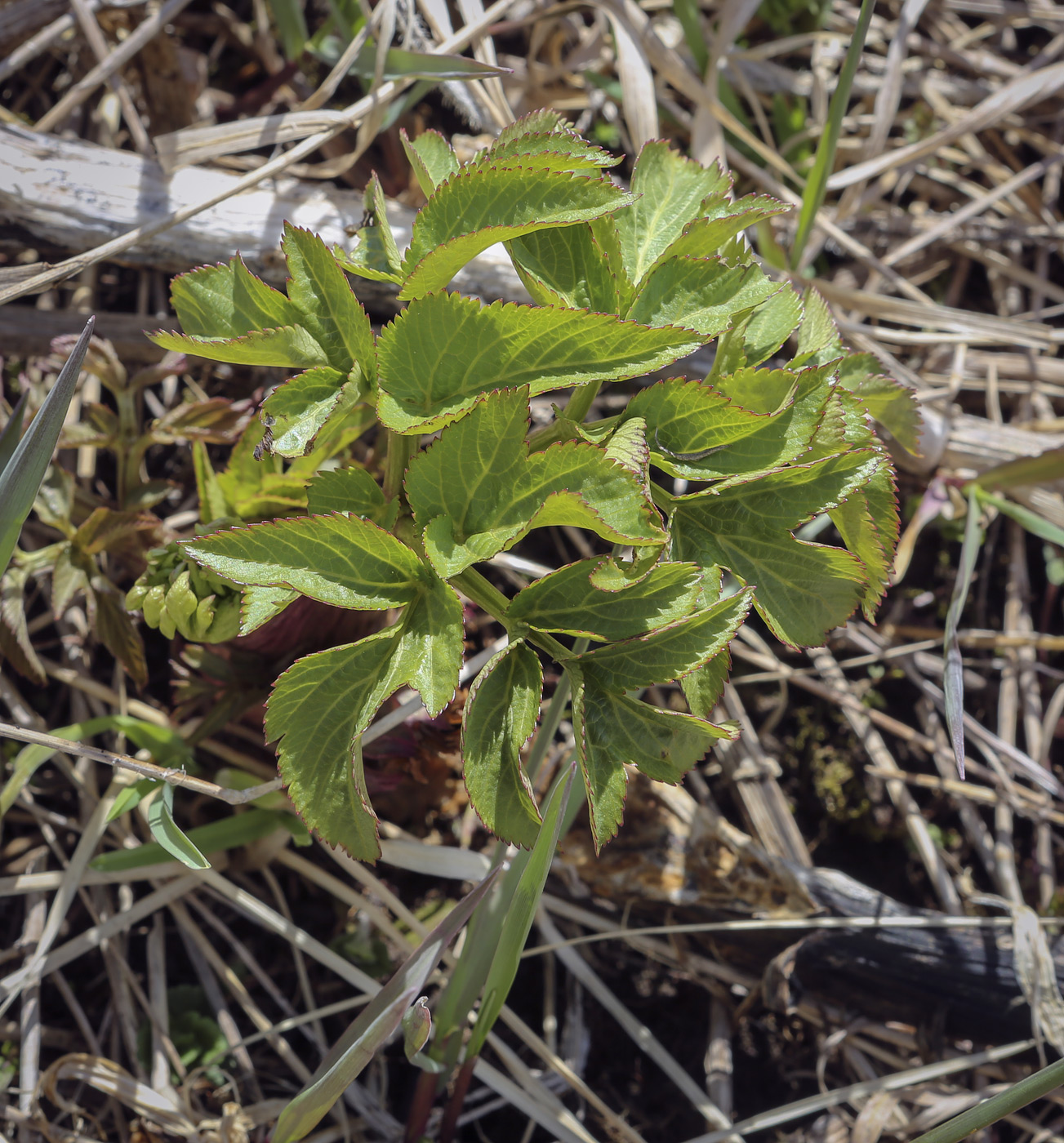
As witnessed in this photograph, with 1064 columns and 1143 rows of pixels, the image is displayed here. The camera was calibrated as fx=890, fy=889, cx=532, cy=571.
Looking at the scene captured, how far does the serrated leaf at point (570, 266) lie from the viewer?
123 centimetres

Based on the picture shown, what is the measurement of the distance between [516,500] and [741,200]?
572mm

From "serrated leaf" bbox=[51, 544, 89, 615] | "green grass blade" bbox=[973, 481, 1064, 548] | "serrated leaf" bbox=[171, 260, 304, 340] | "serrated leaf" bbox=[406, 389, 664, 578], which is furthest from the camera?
"green grass blade" bbox=[973, 481, 1064, 548]

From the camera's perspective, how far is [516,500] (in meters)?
1.16

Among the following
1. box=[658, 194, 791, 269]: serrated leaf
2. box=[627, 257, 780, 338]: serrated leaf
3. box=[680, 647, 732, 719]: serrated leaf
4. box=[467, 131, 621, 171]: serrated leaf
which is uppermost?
box=[467, 131, 621, 171]: serrated leaf

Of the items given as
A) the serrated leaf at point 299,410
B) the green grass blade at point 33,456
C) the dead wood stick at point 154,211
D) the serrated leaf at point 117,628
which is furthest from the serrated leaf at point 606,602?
the dead wood stick at point 154,211

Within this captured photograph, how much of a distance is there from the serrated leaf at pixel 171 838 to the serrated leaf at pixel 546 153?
1.01 metres

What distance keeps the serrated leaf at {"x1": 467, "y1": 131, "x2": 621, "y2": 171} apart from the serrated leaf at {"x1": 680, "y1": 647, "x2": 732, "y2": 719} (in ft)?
2.25

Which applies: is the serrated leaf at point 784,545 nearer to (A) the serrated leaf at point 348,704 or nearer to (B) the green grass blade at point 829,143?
(A) the serrated leaf at point 348,704

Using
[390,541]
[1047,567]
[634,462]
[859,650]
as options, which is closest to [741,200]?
[634,462]

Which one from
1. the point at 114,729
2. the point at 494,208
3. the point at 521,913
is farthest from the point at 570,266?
the point at 114,729

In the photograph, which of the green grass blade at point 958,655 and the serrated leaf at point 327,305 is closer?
the serrated leaf at point 327,305

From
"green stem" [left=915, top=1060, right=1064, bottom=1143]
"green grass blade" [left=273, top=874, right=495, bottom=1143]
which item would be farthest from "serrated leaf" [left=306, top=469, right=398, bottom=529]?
"green stem" [left=915, top=1060, right=1064, bottom=1143]

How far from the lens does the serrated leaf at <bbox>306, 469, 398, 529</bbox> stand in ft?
3.85

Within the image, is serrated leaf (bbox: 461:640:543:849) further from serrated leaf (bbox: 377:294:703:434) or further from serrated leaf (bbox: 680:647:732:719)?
serrated leaf (bbox: 377:294:703:434)
